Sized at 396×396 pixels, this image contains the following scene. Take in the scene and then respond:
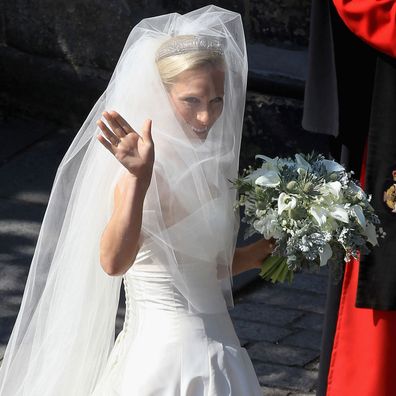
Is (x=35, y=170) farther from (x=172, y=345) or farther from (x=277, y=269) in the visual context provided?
(x=172, y=345)

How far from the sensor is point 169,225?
3.53m

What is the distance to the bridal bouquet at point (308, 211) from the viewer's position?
3.39m

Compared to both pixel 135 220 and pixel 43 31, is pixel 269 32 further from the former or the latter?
pixel 135 220

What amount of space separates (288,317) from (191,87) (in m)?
2.41

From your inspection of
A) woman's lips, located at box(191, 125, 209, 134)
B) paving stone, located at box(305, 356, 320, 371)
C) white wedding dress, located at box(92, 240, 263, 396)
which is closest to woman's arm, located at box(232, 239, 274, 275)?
white wedding dress, located at box(92, 240, 263, 396)

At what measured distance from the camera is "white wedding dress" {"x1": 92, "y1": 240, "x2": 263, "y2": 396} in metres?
3.54

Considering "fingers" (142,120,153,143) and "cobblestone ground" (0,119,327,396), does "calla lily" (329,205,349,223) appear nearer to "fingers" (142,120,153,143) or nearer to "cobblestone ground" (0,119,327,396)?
"fingers" (142,120,153,143)

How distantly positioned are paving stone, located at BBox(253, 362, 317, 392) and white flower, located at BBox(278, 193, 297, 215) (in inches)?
68.7

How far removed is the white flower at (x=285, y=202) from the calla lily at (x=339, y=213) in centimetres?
11

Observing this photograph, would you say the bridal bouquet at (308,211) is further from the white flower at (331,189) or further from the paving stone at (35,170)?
the paving stone at (35,170)

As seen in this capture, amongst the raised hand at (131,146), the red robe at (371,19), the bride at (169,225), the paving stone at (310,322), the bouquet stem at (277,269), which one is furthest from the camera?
the paving stone at (310,322)

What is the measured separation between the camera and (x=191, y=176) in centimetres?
353

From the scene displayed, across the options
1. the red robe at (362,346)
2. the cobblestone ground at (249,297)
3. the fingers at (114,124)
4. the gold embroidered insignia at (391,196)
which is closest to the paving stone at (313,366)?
the cobblestone ground at (249,297)

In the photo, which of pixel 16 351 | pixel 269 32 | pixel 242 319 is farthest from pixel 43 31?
pixel 16 351
